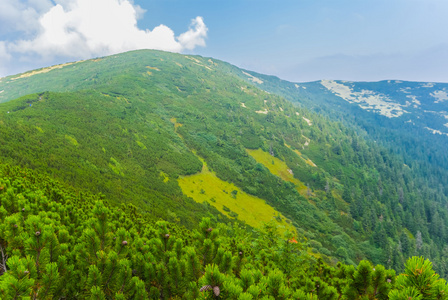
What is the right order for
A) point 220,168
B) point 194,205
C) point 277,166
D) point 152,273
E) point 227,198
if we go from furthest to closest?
point 277,166, point 220,168, point 227,198, point 194,205, point 152,273

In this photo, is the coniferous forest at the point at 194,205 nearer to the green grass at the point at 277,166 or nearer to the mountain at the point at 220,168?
the mountain at the point at 220,168

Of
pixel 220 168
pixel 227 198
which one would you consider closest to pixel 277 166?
pixel 220 168

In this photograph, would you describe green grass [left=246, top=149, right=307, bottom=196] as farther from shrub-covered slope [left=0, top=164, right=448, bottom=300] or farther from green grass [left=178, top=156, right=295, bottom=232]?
shrub-covered slope [left=0, top=164, right=448, bottom=300]

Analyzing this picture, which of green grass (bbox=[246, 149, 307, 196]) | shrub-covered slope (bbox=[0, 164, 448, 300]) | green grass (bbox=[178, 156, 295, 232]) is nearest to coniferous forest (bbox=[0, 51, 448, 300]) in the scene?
shrub-covered slope (bbox=[0, 164, 448, 300])

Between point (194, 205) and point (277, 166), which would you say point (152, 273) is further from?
point (277, 166)

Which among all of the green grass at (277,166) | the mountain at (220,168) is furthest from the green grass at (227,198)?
the green grass at (277,166)

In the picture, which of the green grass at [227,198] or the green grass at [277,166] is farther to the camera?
the green grass at [277,166]

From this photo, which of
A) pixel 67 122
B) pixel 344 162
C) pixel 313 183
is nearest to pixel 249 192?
pixel 313 183
